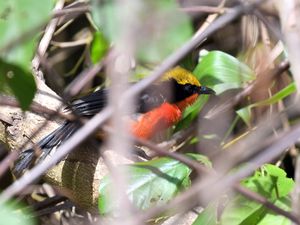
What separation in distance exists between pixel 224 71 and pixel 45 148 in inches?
41.6

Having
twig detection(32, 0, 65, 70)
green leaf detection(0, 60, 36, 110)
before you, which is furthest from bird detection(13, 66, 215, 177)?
green leaf detection(0, 60, 36, 110)

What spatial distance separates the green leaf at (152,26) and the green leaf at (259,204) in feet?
4.44

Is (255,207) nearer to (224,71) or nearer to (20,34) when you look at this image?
(224,71)

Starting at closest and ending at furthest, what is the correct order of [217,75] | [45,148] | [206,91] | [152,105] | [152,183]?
1. [152,183]
2. [45,148]
3. [217,75]
4. [206,91]
5. [152,105]

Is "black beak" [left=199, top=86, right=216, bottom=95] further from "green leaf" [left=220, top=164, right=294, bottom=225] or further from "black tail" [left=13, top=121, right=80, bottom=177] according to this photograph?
"green leaf" [left=220, top=164, right=294, bottom=225]

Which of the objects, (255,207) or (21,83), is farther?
(255,207)

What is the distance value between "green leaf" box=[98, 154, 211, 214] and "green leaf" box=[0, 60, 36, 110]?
3.86ft

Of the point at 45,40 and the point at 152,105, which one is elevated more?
the point at 45,40

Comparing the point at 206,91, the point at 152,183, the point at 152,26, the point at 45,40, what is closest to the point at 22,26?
the point at 152,26

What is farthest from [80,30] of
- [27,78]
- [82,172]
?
[27,78]

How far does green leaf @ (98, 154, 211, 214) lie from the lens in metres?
2.55

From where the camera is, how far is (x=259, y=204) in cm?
249

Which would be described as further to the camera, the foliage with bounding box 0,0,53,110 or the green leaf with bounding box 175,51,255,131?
the green leaf with bounding box 175,51,255,131

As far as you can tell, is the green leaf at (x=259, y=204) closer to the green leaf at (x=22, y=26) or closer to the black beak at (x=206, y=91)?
the black beak at (x=206, y=91)
